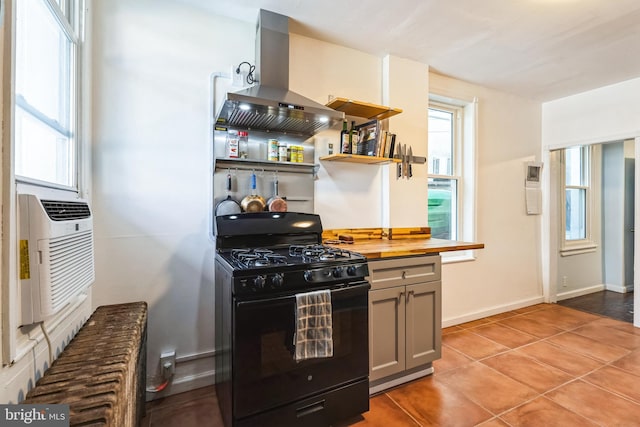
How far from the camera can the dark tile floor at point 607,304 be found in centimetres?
347

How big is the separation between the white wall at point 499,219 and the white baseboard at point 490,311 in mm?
10

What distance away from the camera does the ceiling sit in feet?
6.63

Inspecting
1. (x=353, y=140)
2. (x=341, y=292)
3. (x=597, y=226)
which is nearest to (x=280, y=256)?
(x=341, y=292)

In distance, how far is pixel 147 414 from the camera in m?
1.79

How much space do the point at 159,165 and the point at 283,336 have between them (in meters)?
1.39

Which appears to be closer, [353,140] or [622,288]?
[353,140]

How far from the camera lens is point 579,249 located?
4207mm

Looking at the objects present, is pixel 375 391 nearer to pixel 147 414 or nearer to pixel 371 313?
pixel 371 313

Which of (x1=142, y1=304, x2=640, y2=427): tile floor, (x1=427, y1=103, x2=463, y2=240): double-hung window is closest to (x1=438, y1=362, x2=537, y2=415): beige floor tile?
(x1=142, y1=304, x2=640, y2=427): tile floor

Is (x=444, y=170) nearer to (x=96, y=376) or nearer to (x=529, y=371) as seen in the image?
(x=529, y=371)

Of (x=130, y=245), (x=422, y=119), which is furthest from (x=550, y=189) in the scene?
(x=130, y=245)

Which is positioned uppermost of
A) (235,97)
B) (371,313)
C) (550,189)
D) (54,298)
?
(235,97)

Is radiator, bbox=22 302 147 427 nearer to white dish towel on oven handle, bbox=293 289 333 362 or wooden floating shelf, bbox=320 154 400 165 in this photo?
white dish towel on oven handle, bbox=293 289 333 362

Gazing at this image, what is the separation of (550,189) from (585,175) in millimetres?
1052
